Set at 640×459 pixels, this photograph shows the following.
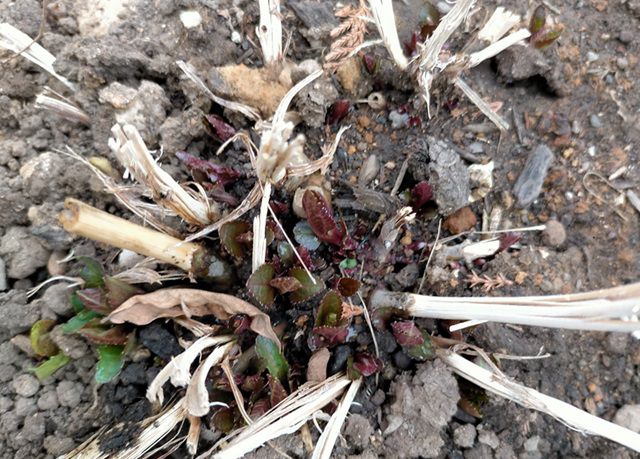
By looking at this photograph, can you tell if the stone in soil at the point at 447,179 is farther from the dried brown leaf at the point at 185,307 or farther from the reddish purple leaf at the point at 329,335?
the dried brown leaf at the point at 185,307

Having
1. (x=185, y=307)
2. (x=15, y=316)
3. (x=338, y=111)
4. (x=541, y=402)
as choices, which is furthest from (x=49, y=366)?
(x=541, y=402)

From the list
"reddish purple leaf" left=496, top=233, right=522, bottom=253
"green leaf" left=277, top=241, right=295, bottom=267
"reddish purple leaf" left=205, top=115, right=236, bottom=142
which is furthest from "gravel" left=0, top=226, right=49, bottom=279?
"reddish purple leaf" left=496, top=233, right=522, bottom=253

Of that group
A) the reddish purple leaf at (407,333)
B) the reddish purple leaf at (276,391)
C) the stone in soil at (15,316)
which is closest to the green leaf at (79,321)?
the stone in soil at (15,316)

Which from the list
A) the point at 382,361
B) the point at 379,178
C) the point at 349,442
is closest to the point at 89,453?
the point at 349,442

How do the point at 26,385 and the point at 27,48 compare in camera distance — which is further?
the point at 27,48

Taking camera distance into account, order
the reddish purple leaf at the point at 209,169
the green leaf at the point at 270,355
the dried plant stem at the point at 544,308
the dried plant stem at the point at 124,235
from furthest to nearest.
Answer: the reddish purple leaf at the point at 209,169 → the green leaf at the point at 270,355 → the dried plant stem at the point at 124,235 → the dried plant stem at the point at 544,308

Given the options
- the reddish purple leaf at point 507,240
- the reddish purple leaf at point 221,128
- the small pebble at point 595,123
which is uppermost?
the reddish purple leaf at point 221,128

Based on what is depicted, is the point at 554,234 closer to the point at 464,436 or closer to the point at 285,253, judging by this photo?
the point at 464,436
